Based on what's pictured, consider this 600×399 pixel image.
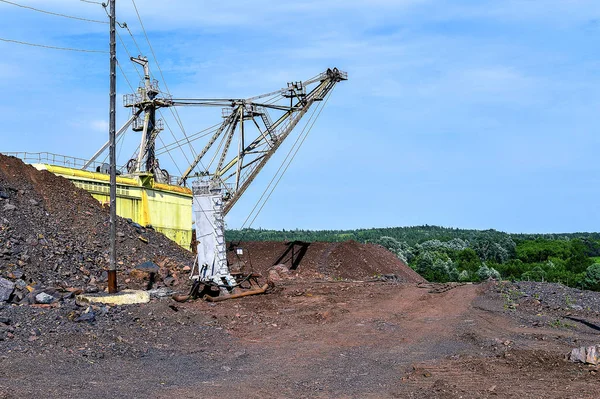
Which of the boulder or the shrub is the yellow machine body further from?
the shrub

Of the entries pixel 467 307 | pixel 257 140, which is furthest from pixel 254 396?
pixel 257 140

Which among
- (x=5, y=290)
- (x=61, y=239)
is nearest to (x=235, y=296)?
(x=5, y=290)

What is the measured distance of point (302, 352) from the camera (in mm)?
14875

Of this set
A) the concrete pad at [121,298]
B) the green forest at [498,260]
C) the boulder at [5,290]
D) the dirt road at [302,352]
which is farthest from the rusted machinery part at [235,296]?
the green forest at [498,260]

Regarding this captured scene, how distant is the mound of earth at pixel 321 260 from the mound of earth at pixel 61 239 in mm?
6498

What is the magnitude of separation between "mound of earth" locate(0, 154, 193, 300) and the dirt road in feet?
16.8

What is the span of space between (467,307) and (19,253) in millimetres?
13882

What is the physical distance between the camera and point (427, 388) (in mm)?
11227

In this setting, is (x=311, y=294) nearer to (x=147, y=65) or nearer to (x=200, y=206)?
(x=200, y=206)

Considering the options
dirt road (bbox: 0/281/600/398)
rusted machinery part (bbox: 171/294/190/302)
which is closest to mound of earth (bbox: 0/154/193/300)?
rusted machinery part (bbox: 171/294/190/302)

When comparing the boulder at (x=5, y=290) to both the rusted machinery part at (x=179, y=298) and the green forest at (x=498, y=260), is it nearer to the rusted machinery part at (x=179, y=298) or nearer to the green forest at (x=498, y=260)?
the rusted machinery part at (x=179, y=298)

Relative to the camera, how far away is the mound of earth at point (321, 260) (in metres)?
34.8

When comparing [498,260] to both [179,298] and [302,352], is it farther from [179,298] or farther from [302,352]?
[302,352]

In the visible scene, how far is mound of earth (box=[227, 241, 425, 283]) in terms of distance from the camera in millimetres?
34812
